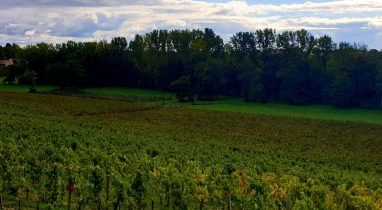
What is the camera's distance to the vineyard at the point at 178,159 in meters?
19.2

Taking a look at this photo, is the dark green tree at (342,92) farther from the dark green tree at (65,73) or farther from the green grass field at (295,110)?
the dark green tree at (65,73)

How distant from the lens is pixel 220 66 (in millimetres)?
95438

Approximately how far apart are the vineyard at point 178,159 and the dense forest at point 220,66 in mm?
22262

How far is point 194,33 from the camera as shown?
115m

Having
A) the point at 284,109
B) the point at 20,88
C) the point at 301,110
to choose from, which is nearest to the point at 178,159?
the point at 301,110

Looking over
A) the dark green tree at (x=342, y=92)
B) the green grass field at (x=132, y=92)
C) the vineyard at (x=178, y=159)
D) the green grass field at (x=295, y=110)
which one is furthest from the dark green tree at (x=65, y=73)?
the dark green tree at (x=342, y=92)

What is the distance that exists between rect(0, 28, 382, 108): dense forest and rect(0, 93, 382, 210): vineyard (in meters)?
22.3

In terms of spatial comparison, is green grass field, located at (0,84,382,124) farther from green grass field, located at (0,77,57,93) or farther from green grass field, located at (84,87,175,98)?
green grass field, located at (0,77,57,93)

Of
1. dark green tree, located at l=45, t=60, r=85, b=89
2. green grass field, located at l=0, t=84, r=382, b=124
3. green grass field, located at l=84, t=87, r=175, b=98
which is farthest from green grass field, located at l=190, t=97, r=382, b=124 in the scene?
dark green tree, located at l=45, t=60, r=85, b=89

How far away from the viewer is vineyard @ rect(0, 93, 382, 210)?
19.2 metres

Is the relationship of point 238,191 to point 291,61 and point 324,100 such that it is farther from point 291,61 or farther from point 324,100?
point 291,61

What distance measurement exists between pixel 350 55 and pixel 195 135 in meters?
47.0

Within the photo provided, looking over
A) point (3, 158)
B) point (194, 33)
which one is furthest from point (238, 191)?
point (194, 33)

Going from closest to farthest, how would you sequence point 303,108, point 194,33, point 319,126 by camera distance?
point 319,126 < point 303,108 < point 194,33
